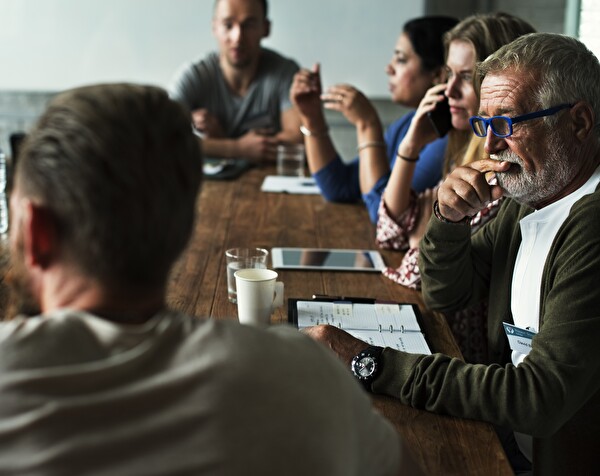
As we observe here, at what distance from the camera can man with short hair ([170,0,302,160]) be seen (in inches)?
146

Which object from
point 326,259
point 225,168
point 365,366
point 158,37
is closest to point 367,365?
point 365,366

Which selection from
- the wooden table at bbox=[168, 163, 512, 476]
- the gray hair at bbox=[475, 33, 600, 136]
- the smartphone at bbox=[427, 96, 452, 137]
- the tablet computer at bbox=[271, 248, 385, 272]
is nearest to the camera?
the wooden table at bbox=[168, 163, 512, 476]

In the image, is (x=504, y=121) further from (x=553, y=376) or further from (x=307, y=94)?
(x=307, y=94)

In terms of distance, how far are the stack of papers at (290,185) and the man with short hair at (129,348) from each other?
2198mm

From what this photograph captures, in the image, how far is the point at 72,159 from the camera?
0.72m

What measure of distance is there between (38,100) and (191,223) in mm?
4251

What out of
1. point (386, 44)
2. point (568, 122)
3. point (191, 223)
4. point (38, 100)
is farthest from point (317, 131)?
point (38, 100)

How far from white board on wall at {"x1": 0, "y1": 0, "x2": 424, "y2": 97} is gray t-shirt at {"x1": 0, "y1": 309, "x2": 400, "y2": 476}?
13.0 feet

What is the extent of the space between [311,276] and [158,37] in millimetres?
3033

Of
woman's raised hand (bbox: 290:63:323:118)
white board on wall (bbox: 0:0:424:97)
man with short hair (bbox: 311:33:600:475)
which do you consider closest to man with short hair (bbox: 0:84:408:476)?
man with short hair (bbox: 311:33:600:475)

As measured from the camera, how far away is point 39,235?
748 mm

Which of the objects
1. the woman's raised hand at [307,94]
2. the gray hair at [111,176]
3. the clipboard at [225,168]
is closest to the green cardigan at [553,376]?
the gray hair at [111,176]

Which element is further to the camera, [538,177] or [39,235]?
[538,177]

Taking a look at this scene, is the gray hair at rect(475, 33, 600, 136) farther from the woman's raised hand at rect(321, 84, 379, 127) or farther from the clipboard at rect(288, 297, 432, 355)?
the woman's raised hand at rect(321, 84, 379, 127)
